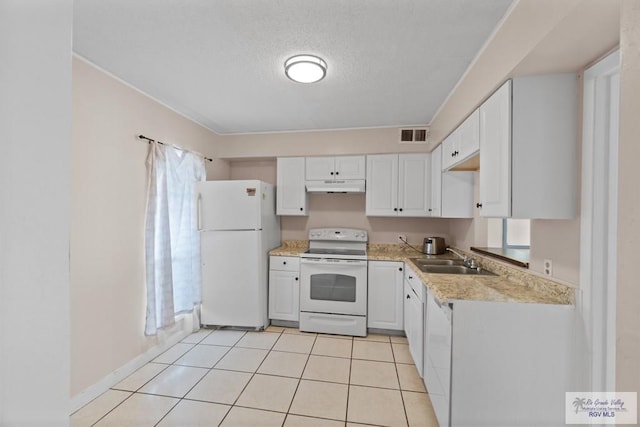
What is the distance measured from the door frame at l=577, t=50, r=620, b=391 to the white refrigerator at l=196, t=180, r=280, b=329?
269 centimetres

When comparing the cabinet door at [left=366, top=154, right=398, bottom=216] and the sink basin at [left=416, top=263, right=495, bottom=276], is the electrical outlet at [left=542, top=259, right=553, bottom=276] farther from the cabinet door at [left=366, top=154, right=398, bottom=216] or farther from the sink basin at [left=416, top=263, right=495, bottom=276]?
the cabinet door at [left=366, top=154, right=398, bottom=216]

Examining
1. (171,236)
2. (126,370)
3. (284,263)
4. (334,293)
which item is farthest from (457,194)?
(126,370)

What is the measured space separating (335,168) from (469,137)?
1726 millimetres

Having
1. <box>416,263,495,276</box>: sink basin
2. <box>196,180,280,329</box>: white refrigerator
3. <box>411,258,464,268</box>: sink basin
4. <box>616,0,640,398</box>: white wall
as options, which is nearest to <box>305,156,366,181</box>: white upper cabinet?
<box>196,180,280,329</box>: white refrigerator

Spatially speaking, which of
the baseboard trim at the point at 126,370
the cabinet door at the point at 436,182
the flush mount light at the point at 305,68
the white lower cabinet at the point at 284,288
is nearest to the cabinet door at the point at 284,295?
the white lower cabinet at the point at 284,288

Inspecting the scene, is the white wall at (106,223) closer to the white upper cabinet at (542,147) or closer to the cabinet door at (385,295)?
the cabinet door at (385,295)

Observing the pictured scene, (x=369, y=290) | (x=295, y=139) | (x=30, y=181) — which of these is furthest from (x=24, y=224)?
(x=295, y=139)

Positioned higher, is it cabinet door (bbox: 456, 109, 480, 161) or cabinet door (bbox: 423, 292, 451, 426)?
cabinet door (bbox: 456, 109, 480, 161)

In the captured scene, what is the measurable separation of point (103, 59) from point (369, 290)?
3.05m

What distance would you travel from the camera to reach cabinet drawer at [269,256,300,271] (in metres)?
3.30

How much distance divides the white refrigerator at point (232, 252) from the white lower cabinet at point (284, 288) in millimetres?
144

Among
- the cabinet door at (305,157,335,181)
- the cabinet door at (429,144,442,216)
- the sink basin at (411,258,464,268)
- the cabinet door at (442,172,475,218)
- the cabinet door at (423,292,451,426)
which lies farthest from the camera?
the cabinet door at (305,157,335,181)

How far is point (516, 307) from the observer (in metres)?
1.46

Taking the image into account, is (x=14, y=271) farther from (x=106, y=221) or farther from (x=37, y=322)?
(x=106, y=221)
